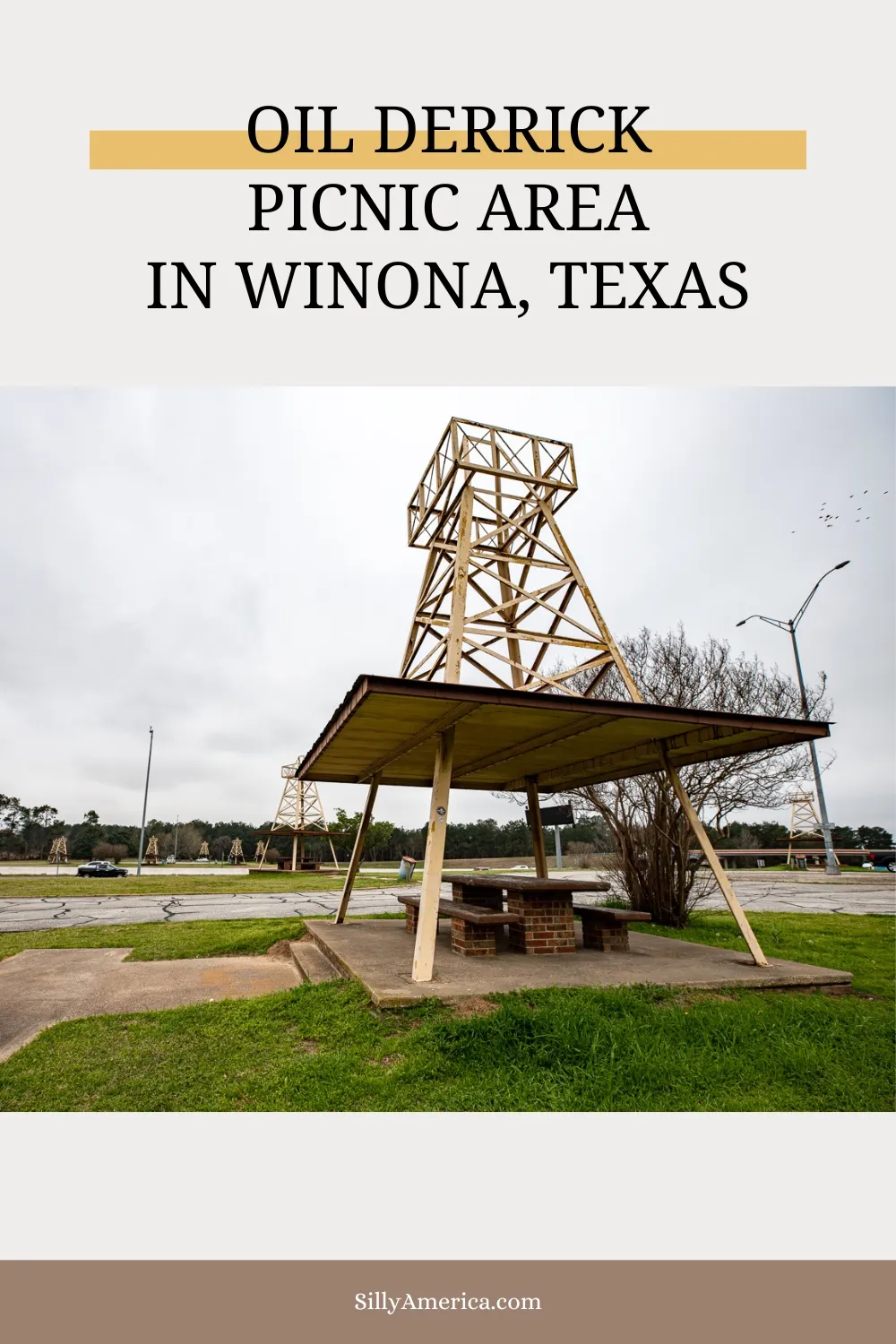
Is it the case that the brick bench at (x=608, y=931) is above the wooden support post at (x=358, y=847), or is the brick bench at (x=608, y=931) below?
below

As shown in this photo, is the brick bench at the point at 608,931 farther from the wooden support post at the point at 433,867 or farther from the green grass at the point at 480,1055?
the wooden support post at the point at 433,867

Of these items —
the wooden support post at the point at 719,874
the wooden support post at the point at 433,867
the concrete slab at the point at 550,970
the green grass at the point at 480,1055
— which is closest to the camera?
the green grass at the point at 480,1055

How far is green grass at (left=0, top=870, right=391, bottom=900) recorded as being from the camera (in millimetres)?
21438

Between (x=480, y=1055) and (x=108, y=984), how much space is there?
4.79 m

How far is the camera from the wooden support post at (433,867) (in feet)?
19.2

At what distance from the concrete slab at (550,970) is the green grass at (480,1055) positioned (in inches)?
9.4

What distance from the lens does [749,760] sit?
479 inches

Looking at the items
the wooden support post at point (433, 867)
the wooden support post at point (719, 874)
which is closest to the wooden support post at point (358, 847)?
the wooden support post at point (433, 867)

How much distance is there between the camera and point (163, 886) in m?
25.4

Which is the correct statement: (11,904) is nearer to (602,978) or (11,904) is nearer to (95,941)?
(95,941)

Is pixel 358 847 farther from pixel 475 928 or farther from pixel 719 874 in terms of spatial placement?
pixel 719 874

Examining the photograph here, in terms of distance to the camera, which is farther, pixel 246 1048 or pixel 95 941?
pixel 95 941

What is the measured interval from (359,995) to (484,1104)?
2233 mm

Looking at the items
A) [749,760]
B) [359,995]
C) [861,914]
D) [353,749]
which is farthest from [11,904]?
[861,914]
